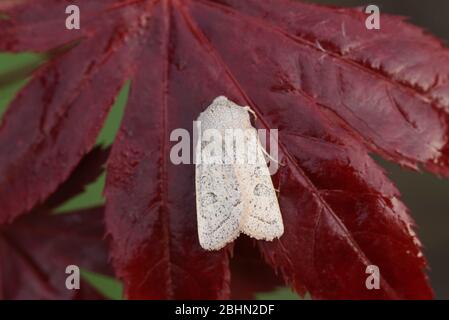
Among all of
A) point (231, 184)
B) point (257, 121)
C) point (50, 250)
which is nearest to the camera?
point (257, 121)

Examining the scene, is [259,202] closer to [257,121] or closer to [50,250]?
[257,121]

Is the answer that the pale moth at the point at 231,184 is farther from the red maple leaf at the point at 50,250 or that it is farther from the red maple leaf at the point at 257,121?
the red maple leaf at the point at 50,250

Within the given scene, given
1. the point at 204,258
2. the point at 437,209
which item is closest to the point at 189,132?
the point at 204,258

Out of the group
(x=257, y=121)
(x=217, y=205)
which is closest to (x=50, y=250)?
(x=217, y=205)

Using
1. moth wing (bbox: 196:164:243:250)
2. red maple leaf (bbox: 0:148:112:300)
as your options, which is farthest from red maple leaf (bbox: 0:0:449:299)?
red maple leaf (bbox: 0:148:112:300)

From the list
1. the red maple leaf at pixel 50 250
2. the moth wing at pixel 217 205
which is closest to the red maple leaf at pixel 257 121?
the moth wing at pixel 217 205

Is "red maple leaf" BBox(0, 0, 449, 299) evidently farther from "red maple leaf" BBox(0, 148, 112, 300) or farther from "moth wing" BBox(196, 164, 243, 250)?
"red maple leaf" BBox(0, 148, 112, 300)
